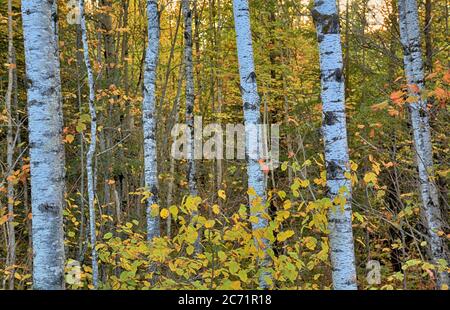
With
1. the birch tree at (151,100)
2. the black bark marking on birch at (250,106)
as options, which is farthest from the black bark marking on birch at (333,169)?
the birch tree at (151,100)

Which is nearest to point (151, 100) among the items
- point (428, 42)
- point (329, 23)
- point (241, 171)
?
point (329, 23)

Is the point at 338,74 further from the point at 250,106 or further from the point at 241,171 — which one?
the point at 241,171

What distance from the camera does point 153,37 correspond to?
8047 mm

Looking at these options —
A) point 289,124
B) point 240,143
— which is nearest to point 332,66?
point 289,124

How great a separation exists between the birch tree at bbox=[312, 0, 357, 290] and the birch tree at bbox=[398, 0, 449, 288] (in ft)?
8.44

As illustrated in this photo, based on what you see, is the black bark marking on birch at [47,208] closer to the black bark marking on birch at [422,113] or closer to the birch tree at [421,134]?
the birch tree at [421,134]

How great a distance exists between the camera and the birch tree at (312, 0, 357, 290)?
14.9 feet

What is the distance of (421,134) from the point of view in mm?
7316

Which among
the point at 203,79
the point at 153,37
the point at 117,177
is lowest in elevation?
the point at 117,177

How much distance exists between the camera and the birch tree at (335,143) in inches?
179

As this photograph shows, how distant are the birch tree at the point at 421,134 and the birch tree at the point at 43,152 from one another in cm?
500
